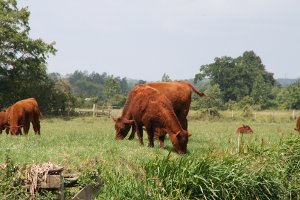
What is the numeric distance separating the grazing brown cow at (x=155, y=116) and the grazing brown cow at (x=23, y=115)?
21.1 feet

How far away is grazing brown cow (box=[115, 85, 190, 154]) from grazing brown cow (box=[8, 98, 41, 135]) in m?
6.42

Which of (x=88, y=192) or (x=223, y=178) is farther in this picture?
(x=223, y=178)

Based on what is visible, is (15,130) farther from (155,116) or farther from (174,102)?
(155,116)

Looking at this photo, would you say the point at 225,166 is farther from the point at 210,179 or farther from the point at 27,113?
the point at 27,113

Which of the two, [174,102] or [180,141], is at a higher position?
[174,102]

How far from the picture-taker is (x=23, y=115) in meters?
19.5

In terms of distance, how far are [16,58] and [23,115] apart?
83.3 ft

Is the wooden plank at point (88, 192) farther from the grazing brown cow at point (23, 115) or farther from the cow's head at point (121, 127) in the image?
the grazing brown cow at point (23, 115)

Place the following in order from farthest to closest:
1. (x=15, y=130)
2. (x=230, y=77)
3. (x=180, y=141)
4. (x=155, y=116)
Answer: (x=230, y=77), (x=15, y=130), (x=155, y=116), (x=180, y=141)

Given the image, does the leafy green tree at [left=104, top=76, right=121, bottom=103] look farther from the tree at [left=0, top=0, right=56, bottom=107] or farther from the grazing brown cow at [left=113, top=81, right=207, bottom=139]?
the grazing brown cow at [left=113, top=81, right=207, bottom=139]

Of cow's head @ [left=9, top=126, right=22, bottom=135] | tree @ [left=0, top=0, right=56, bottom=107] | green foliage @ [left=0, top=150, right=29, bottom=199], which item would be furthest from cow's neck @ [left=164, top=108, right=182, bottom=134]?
tree @ [left=0, top=0, right=56, bottom=107]

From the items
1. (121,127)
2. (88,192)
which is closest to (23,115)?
(121,127)

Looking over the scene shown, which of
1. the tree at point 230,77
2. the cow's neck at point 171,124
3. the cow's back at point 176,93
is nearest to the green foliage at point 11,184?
the cow's neck at point 171,124

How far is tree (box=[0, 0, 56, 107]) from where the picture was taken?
139 ft
